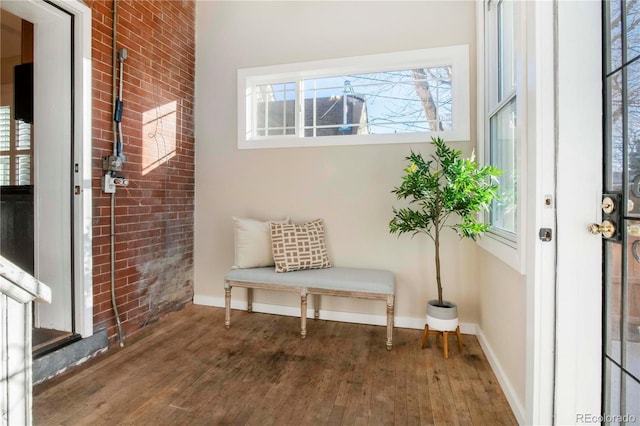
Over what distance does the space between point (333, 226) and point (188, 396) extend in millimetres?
1650

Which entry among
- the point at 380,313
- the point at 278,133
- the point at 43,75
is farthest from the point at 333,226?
the point at 43,75

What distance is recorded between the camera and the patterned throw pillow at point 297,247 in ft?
8.16

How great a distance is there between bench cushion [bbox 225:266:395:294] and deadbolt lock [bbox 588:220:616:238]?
127cm

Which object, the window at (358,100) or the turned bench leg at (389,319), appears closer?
the turned bench leg at (389,319)

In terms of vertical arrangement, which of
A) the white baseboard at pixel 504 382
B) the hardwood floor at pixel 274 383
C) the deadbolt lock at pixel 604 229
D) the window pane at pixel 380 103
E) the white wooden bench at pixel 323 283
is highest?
the window pane at pixel 380 103

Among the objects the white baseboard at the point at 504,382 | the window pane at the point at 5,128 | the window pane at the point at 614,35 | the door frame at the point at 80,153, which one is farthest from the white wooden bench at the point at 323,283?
the window pane at the point at 5,128

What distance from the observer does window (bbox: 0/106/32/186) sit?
235 cm

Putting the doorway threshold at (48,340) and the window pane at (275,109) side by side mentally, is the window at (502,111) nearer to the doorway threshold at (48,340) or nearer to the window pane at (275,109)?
the window pane at (275,109)

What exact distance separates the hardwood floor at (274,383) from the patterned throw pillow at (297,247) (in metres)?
0.56

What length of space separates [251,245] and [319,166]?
3.11ft

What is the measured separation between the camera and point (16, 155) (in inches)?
94.2

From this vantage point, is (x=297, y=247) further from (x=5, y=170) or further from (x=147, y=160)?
(x=5, y=170)

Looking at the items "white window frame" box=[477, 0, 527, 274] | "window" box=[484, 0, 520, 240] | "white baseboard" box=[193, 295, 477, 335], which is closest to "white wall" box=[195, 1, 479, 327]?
"white baseboard" box=[193, 295, 477, 335]

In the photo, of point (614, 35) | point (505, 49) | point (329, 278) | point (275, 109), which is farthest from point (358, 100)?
point (614, 35)
